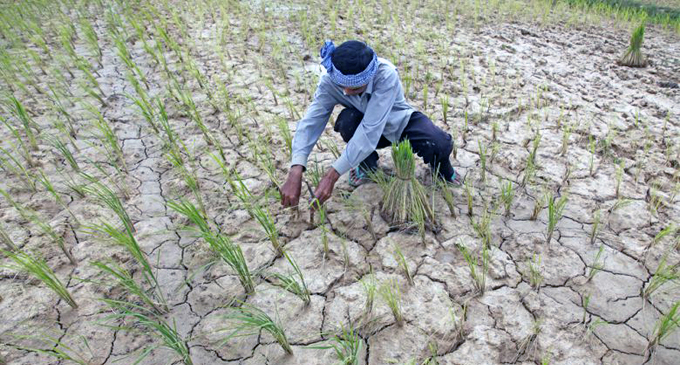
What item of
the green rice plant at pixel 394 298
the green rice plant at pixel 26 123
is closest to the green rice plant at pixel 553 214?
the green rice plant at pixel 394 298

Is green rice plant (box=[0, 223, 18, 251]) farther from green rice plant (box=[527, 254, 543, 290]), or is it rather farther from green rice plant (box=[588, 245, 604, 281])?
green rice plant (box=[588, 245, 604, 281])

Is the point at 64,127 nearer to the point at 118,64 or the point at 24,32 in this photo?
the point at 118,64

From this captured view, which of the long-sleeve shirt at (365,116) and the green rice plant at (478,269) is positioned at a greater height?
the long-sleeve shirt at (365,116)

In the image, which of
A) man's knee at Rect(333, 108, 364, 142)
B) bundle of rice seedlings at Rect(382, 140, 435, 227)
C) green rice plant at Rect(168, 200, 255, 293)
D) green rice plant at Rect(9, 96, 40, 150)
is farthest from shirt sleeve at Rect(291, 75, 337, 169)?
green rice plant at Rect(9, 96, 40, 150)

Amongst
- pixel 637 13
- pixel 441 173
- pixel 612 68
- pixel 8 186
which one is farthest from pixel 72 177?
pixel 637 13

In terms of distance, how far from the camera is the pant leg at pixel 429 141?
6.84 feet

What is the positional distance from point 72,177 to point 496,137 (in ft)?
8.94

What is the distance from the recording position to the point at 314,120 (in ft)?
6.82

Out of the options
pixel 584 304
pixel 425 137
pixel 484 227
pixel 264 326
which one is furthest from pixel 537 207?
pixel 264 326

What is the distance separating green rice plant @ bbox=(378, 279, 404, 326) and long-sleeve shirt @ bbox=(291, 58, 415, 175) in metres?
0.57

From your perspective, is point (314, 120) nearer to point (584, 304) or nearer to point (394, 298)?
point (394, 298)

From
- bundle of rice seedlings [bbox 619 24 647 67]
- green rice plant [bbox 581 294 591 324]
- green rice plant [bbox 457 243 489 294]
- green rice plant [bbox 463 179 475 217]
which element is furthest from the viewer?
bundle of rice seedlings [bbox 619 24 647 67]

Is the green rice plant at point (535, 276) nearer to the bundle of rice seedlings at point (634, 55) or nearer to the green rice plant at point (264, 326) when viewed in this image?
the green rice plant at point (264, 326)

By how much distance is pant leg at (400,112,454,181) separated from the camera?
208 centimetres
